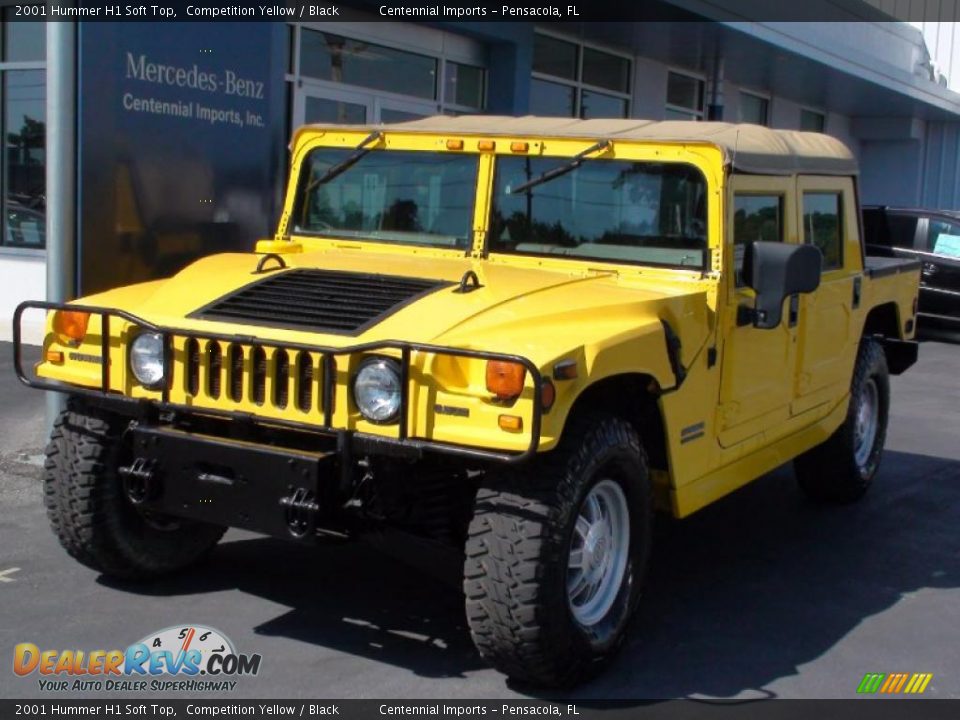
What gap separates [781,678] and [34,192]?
9392 millimetres

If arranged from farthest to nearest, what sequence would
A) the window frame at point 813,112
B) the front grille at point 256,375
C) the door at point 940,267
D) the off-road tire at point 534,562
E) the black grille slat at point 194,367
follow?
the window frame at point 813,112 → the door at point 940,267 → the black grille slat at point 194,367 → the front grille at point 256,375 → the off-road tire at point 534,562

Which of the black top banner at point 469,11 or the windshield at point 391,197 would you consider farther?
the black top banner at point 469,11

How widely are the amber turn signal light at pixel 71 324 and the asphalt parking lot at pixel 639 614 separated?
3.54 ft

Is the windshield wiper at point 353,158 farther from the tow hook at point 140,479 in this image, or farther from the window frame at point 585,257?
the tow hook at point 140,479

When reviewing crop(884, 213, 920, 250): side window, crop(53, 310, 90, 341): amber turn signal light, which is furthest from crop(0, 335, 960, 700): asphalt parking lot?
crop(884, 213, 920, 250): side window

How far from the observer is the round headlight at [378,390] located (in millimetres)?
3877

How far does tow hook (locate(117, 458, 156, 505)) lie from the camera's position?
4.21 metres

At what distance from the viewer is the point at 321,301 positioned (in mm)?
4367

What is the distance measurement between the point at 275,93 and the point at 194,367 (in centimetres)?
514

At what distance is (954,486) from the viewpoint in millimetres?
7441

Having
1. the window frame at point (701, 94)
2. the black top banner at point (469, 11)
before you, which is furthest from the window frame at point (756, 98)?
the black top banner at point (469, 11)

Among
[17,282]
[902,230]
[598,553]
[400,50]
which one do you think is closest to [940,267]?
[902,230]

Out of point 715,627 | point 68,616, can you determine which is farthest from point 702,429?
point 68,616

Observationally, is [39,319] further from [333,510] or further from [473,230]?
[333,510]
